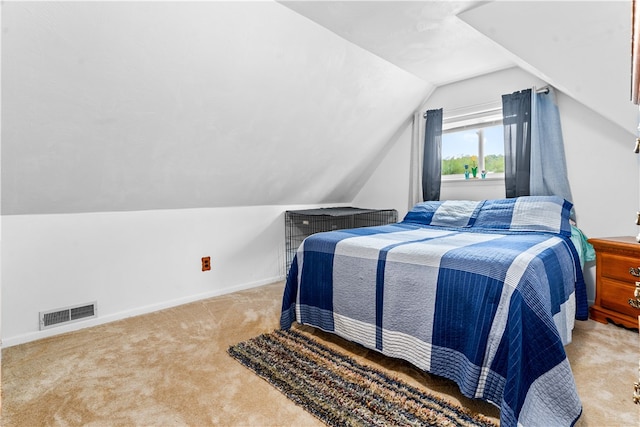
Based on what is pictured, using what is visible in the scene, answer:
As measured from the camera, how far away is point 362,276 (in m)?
1.89

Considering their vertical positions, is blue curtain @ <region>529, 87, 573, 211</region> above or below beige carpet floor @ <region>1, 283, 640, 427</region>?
above

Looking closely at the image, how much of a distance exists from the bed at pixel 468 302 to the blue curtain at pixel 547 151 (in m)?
0.33

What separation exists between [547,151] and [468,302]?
6.79 feet

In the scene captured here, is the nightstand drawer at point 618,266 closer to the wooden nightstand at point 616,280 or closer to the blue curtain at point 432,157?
the wooden nightstand at point 616,280

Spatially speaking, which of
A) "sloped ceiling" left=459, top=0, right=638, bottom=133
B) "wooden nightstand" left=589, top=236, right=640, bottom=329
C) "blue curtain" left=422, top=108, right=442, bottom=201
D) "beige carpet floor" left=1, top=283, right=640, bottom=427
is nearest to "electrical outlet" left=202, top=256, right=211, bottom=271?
"beige carpet floor" left=1, top=283, right=640, bottom=427

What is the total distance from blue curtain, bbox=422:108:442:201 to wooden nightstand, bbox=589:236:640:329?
4.82ft

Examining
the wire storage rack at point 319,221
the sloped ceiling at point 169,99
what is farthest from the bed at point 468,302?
the wire storage rack at point 319,221

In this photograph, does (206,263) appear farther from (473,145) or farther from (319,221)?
A: (473,145)

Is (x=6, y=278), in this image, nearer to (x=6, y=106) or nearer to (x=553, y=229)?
(x=6, y=106)

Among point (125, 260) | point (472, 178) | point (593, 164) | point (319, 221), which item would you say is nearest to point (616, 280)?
point (593, 164)

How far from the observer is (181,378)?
5.55ft

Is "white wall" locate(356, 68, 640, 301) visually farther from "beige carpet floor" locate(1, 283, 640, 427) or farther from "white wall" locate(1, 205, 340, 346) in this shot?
"white wall" locate(1, 205, 340, 346)

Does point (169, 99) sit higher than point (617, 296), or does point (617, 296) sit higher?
point (169, 99)

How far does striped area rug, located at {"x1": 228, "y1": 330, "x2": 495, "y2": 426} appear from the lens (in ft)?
4.46
